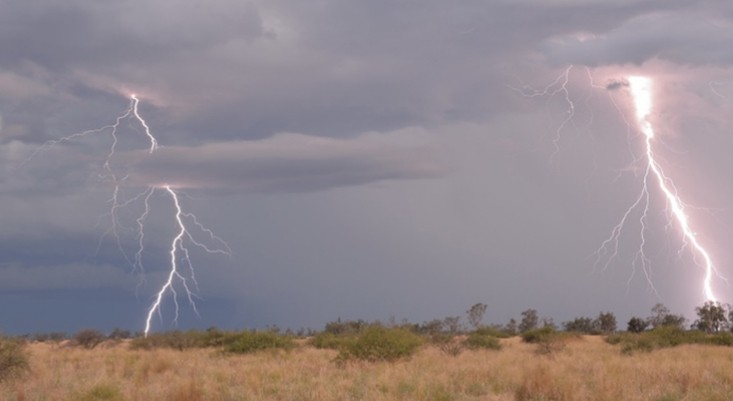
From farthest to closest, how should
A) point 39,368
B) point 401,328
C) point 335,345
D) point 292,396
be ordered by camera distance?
point 335,345 < point 401,328 < point 39,368 < point 292,396

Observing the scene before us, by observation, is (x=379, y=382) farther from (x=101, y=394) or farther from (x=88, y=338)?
(x=88, y=338)

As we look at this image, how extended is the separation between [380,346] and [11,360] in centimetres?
1124

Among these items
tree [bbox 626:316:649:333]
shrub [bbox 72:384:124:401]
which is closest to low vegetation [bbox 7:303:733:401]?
shrub [bbox 72:384:124:401]

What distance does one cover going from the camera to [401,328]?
3033cm

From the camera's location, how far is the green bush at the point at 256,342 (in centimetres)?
3391

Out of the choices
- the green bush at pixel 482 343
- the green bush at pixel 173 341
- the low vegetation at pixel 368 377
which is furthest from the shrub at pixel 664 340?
the green bush at pixel 173 341

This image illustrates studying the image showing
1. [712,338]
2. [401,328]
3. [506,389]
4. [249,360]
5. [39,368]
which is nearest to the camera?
[506,389]

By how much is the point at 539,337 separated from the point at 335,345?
12.6 m

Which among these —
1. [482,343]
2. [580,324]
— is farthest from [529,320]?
[482,343]

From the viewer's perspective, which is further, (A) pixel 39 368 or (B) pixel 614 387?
(A) pixel 39 368

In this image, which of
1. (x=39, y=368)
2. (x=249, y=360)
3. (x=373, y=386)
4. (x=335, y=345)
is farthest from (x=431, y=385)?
(x=335, y=345)

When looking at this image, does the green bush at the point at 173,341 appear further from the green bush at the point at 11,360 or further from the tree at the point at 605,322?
the tree at the point at 605,322

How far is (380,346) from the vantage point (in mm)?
27203

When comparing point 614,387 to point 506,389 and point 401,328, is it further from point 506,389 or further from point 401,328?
point 401,328
